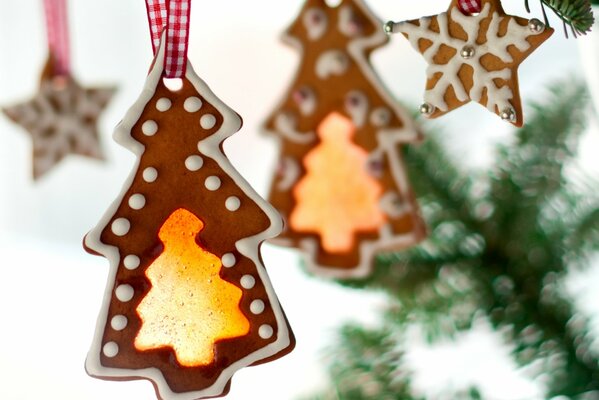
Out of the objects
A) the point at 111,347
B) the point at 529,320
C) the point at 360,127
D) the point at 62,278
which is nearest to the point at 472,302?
the point at 529,320

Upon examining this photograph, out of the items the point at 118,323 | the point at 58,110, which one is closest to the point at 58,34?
the point at 58,110

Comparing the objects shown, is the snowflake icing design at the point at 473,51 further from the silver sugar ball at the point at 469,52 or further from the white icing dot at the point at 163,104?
the white icing dot at the point at 163,104

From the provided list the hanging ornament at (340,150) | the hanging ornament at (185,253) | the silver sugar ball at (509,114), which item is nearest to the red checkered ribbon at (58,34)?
the hanging ornament at (340,150)

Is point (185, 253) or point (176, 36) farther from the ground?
point (176, 36)

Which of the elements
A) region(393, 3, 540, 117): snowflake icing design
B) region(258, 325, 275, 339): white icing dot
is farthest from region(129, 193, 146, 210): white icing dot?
region(393, 3, 540, 117): snowflake icing design

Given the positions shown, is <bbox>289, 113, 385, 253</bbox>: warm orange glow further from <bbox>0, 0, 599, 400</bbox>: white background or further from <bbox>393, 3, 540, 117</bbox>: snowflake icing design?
<bbox>0, 0, 599, 400</bbox>: white background

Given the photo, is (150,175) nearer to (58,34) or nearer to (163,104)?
(163,104)

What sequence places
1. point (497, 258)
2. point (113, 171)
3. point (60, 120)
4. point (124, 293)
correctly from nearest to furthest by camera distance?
point (124, 293), point (497, 258), point (60, 120), point (113, 171)

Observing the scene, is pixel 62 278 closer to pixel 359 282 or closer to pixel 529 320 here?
pixel 359 282
